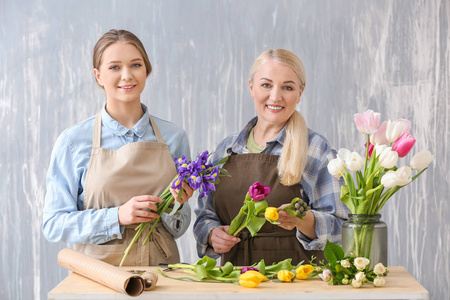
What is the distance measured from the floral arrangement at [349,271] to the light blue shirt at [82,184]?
2.43 ft

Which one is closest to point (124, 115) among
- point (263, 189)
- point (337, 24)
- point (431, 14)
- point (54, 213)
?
point (54, 213)

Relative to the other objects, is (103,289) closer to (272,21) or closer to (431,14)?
(272,21)

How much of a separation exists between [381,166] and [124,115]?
1.10 metres

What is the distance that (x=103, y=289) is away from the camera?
1.87 meters

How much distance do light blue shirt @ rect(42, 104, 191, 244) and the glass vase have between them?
2.49ft

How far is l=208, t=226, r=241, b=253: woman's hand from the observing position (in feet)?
7.66

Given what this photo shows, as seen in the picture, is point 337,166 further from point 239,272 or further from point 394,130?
point 239,272

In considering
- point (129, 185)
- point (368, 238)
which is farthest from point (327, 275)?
point (129, 185)

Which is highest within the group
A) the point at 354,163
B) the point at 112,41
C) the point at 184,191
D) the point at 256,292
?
the point at 112,41

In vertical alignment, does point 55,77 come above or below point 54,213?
above

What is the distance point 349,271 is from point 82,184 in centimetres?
112

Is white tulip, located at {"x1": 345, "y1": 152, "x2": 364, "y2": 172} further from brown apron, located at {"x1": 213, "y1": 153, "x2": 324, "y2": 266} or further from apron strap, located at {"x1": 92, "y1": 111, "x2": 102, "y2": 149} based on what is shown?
apron strap, located at {"x1": 92, "y1": 111, "x2": 102, "y2": 149}

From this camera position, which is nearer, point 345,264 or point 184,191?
point 345,264

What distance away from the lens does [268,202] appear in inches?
97.3
